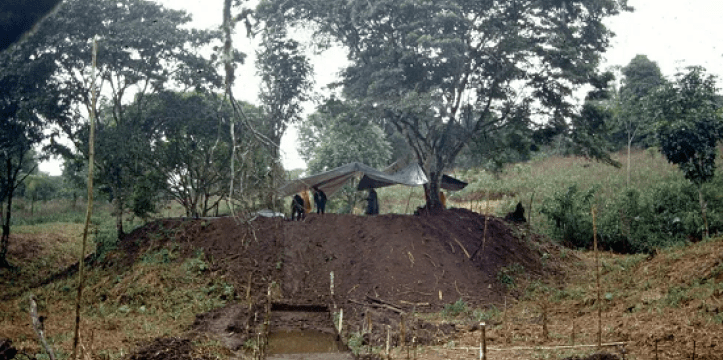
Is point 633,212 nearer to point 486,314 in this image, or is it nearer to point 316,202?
point 486,314

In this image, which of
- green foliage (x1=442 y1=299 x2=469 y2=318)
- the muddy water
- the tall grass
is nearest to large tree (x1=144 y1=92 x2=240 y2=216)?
the muddy water

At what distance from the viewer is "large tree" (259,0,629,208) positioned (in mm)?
14039

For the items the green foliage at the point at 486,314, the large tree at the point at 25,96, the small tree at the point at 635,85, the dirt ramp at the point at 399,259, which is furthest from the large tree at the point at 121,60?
the small tree at the point at 635,85

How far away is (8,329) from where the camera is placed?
8172mm

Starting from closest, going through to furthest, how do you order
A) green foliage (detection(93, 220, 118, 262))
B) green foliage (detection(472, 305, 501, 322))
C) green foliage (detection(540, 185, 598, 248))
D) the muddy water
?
the muddy water
green foliage (detection(472, 305, 501, 322))
green foliage (detection(93, 220, 118, 262))
green foliage (detection(540, 185, 598, 248))

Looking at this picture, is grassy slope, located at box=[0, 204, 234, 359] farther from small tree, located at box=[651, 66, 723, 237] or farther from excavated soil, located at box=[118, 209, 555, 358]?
small tree, located at box=[651, 66, 723, 237]

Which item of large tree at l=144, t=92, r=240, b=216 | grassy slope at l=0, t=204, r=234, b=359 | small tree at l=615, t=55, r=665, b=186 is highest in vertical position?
small tree at l=615, t=55, r=665, b=186

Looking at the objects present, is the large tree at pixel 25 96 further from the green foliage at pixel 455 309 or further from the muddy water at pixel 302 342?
the green foliage at pixel 455 309

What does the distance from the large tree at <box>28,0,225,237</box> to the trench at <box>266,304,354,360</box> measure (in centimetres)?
661

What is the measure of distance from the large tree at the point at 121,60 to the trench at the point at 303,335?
21.7 feet

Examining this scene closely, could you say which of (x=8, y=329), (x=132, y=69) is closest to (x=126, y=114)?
(x=132, y=69)

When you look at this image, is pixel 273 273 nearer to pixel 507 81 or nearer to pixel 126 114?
pixel 126 114

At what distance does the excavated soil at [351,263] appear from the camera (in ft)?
33.7

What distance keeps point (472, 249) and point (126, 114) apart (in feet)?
32.7
